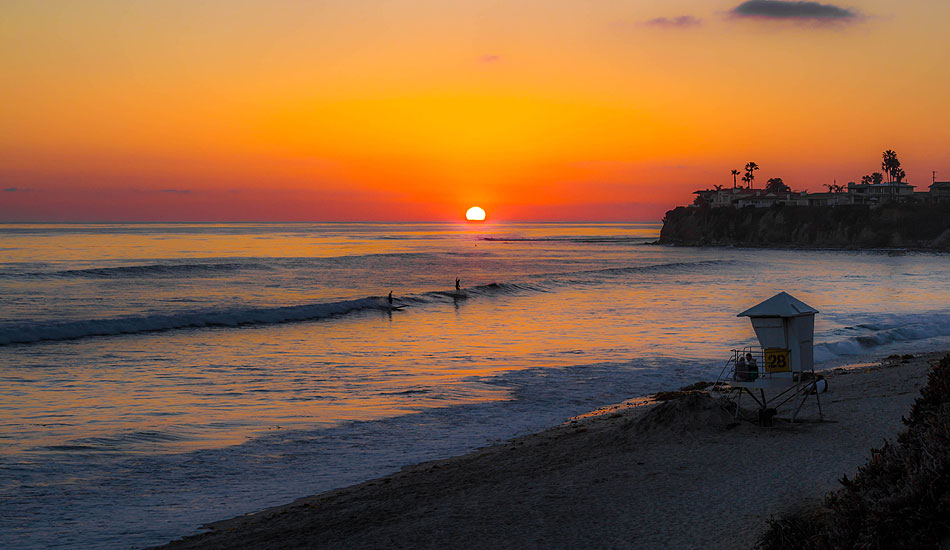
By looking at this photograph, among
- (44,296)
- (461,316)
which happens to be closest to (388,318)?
(461,316)

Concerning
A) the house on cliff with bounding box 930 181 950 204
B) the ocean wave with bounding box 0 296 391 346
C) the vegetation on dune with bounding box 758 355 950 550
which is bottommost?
the ocean wave with bounding box 0 296 391 346

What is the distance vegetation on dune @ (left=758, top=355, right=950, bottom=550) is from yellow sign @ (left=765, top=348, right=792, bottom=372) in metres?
7.61

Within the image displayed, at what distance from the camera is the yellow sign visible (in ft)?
48.9

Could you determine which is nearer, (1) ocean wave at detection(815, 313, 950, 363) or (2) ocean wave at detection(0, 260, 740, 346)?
(1) ocean wave at detection(815, 313, 950, 363)

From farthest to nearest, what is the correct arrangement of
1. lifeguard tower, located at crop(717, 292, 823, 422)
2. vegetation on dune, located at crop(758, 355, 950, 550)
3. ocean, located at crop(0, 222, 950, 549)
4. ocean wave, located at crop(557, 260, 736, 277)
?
ocean wave, located at crop(557, 260, 736, 277), lifeguard tower, located at crop(717, 292, 823, 422), ocean, located at crop(0, 222, 950, 549), vegetation on dune, located at crop(758, 355, 950, 550)

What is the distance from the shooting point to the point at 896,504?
5750 millimetres

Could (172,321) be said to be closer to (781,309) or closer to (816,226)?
(781,309)

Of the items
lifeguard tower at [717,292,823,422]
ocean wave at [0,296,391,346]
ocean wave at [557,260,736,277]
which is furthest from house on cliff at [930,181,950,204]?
lifeguard tower at [717,292,823,422]

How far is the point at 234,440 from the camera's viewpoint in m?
13.9

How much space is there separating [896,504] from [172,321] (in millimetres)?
33879

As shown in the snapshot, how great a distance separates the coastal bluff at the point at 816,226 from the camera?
4867 inches

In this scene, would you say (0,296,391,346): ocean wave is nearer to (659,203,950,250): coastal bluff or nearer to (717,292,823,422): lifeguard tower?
(717,292,823,422): lifeguard tower

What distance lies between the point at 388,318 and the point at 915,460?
3351cm

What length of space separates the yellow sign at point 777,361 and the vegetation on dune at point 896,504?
7614mm
